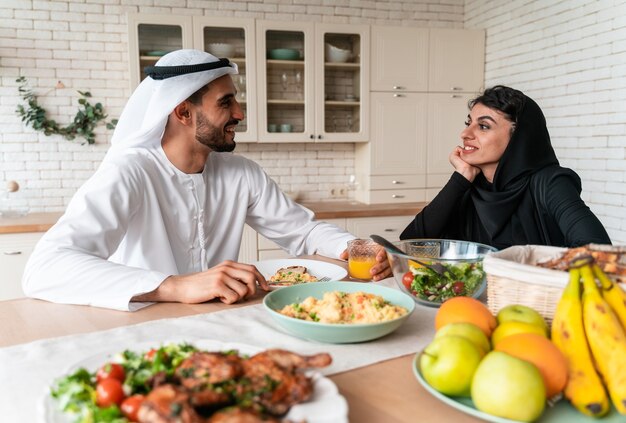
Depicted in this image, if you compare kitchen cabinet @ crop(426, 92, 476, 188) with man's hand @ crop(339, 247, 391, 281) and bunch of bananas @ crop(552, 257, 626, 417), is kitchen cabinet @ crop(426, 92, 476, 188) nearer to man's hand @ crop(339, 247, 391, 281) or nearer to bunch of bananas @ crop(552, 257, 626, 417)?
man's hand @ crop(339, 247, 391, 281)

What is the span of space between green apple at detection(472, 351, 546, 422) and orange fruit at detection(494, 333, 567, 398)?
0.11ft

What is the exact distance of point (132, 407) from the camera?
67 centimetres

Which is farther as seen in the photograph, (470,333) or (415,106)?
(415,106)

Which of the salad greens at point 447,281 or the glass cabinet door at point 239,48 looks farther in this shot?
the glass cabinet door at point 239,48

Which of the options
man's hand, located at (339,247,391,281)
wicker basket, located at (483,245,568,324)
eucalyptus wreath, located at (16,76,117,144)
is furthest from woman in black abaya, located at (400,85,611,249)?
eucalyptus wreath, located at (16,76,117,144)

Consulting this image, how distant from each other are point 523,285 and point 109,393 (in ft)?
2.44

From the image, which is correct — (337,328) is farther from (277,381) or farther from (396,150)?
(396,150)

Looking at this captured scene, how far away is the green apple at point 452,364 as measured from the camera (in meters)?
0.76

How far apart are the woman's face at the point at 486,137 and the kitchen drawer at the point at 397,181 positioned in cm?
193

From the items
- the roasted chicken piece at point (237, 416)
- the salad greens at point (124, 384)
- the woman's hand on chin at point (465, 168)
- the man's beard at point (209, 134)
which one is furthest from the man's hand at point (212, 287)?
the woman's hand on chin at point (465, 168)

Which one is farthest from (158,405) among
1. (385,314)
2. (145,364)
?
(385,314)

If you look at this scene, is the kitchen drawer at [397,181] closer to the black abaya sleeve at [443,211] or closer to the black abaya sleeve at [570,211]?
the black abaya sleeve at [443,211]

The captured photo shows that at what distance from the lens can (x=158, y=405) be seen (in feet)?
2.07

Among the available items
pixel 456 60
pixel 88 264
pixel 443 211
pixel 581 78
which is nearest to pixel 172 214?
pixel 88 264
